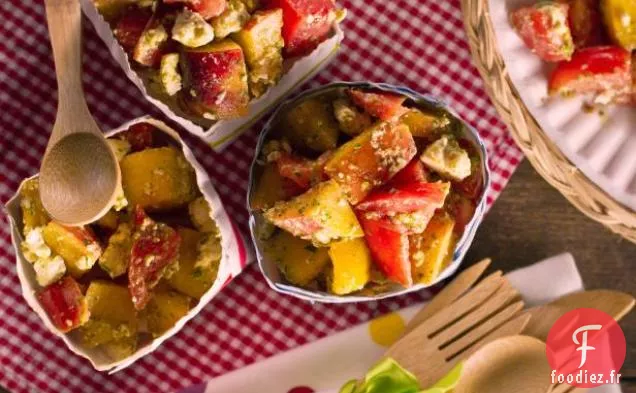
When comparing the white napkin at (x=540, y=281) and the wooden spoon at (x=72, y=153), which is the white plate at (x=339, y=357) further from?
the wooden spoon at (x=72, y=153)

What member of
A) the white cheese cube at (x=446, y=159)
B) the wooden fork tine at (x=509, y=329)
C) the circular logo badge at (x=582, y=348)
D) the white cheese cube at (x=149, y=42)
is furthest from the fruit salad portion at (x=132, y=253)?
the circular logo badge at (x=582, y=348)

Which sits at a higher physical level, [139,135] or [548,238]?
[139,135]

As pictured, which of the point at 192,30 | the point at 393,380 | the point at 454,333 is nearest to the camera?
the point at 192,30

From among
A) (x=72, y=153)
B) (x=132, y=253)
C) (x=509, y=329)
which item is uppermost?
(x=72, y=153)

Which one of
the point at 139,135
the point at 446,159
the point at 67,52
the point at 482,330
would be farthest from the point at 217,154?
the point at 482,330

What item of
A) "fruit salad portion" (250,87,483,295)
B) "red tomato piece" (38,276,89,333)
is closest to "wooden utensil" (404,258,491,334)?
"fruit salad portion" (250,87,483,295)

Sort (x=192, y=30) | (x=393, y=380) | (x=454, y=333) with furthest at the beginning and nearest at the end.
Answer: (x=454, y=333), (x=393, y=380), (x=192, y=30)

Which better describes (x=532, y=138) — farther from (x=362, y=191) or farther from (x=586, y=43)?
(x=362, y=191)
